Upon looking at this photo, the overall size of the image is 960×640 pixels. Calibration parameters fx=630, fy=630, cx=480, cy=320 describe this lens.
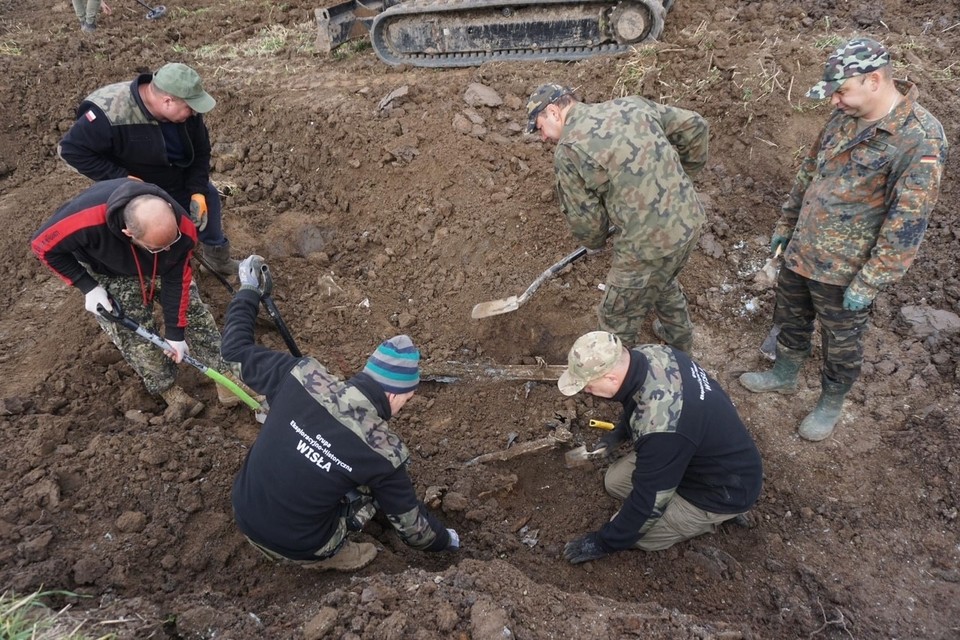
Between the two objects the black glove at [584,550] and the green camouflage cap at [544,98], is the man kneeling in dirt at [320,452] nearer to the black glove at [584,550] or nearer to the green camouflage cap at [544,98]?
the black glove at [584,550]

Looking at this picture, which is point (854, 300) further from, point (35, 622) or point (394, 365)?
point (35, 622)

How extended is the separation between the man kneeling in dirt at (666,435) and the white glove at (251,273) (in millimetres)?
1911

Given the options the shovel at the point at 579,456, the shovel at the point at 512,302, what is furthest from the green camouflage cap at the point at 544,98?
the shovel at the point at 579,456

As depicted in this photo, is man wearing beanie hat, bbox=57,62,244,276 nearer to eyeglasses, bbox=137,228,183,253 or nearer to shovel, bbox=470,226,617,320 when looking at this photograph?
eyeglasses, bbox=137,228,183,253

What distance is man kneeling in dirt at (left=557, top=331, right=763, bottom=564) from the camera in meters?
2.99

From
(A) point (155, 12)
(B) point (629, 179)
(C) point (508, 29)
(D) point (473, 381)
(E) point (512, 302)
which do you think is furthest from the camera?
(A) point (155, 12)

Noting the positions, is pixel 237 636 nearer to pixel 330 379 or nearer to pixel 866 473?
pixel 330 379

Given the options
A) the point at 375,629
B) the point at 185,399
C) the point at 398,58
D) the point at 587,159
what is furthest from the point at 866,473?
the point at 398,58

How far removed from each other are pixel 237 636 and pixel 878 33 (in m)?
8.38

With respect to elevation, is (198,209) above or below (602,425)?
above

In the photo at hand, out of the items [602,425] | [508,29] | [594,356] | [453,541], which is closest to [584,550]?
[453,541]

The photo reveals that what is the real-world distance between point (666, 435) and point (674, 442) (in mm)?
63

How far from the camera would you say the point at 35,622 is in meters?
2.74

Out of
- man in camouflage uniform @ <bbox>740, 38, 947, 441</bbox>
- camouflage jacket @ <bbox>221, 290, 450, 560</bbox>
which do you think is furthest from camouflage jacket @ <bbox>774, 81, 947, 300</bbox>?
camouflage jacket @ <bbox>221, 290, 450, 560</bbox>
